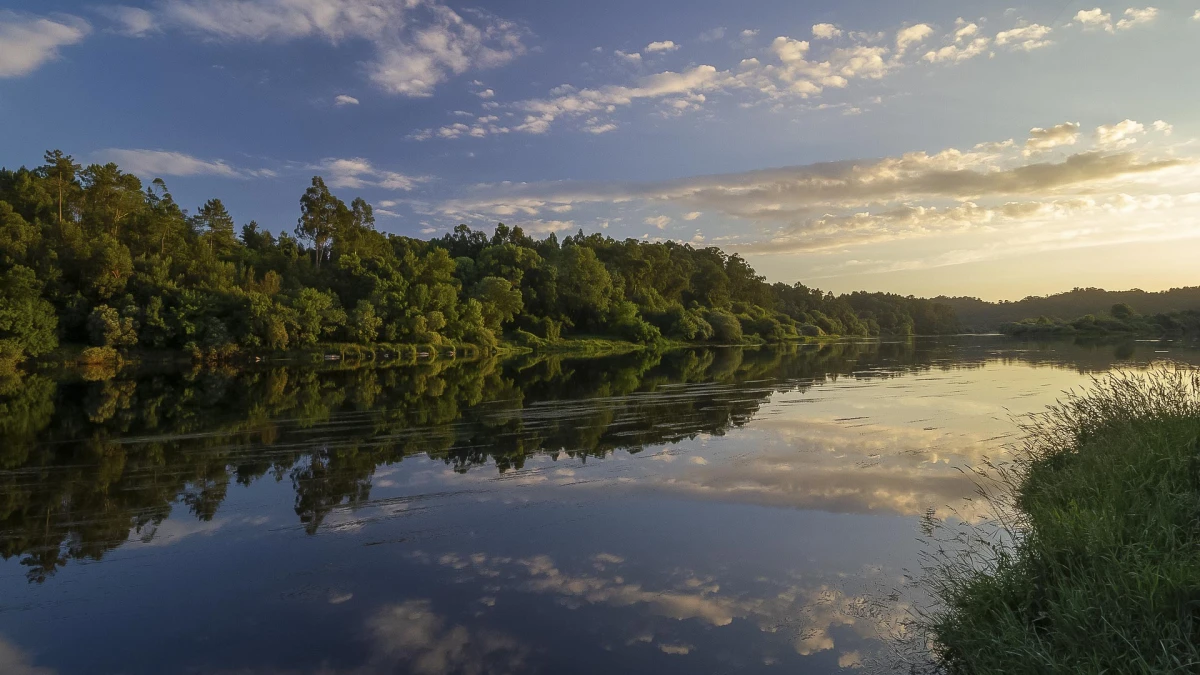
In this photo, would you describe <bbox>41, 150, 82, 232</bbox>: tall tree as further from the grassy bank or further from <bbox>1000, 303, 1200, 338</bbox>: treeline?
<bbox>1000, 303, 1200, 338</bbox>: treeline

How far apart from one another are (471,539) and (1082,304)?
187 meters

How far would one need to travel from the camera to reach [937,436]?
1479 cm

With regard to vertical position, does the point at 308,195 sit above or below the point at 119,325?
above

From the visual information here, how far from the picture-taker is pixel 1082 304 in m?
154

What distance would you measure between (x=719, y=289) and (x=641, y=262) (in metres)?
20.1

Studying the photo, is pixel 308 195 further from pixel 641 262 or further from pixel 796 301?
pixel 796 301

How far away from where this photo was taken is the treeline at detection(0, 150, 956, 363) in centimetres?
4509

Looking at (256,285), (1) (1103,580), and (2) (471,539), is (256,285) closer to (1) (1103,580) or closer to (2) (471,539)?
(2) (471,539)

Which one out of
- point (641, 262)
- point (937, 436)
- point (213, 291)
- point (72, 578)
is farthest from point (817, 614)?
point (641, 262)

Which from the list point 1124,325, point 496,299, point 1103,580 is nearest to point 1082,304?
point 1124,325

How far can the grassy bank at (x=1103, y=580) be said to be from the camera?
400 cm

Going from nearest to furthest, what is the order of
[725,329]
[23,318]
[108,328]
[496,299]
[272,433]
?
1. [272,433]
2. [23,318]
3. [108,328]
4. [496,299]
5. [725,329]

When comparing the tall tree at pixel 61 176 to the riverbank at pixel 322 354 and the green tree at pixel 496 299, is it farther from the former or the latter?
the green tree at pixel 496 299

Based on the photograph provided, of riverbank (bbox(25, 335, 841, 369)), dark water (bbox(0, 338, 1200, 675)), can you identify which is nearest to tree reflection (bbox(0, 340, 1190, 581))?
dark water (bbox(0, 338, 1200, 675))
